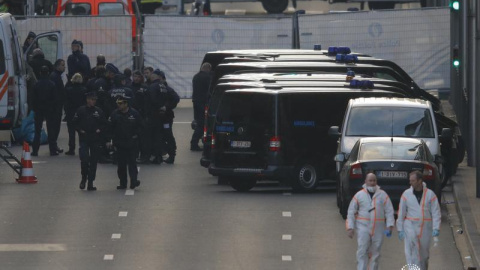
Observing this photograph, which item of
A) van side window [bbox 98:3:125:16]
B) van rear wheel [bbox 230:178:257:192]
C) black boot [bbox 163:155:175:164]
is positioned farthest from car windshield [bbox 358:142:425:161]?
van side window [bbox 98:3:125:16]

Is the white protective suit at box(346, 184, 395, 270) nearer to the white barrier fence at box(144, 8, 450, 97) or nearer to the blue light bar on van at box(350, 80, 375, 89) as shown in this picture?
the blue light bar on van at box(350, 80, 375, 89)

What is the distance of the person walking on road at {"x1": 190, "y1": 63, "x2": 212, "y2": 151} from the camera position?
31578 mm

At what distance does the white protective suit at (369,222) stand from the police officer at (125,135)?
7.79 m

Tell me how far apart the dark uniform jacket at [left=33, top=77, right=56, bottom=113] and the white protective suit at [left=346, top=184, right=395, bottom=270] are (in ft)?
42.3

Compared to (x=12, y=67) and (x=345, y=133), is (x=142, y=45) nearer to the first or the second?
(x=12, y=67)

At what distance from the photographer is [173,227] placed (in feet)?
73.9

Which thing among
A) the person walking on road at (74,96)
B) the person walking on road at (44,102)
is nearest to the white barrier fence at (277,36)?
the person walking on road at (74,96)

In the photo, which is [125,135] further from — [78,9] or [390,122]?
[78,9]

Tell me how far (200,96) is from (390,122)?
7699mm

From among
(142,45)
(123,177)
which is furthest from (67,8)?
(123,177)

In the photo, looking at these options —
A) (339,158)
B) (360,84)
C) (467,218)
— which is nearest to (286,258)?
(467,218)

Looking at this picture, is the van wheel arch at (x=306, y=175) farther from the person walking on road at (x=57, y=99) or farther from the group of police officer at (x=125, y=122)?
the person walking on road at (x=57, y=99)

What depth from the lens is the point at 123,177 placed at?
2609 cm

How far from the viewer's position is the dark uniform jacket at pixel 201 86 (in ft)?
104
